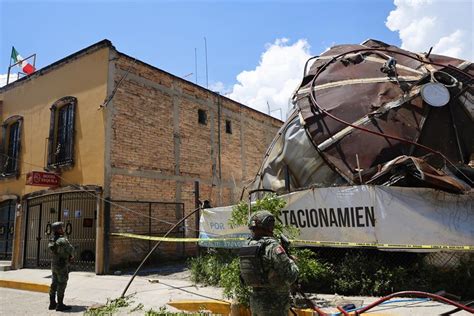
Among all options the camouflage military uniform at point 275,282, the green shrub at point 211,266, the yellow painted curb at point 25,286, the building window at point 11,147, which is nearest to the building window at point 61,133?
the building window at point 11,147

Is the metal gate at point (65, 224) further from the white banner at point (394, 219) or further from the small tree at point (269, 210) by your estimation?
the white banner at point (394, 219)

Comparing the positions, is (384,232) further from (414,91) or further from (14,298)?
(14,298)

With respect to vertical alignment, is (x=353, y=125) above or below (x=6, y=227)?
above

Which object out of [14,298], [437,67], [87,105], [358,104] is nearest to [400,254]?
[358,104]

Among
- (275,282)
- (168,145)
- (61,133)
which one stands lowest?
(275,282)

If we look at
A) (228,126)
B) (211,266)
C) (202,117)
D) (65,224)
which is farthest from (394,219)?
(228,126)

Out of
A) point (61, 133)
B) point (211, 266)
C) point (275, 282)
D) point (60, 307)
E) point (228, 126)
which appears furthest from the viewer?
point (228, 126)

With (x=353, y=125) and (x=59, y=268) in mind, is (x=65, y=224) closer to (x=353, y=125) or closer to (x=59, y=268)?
(x=59, y=268)

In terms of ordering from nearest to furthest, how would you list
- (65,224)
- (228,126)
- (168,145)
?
1. (65,224)
2. (168,145)
3. (228,126)

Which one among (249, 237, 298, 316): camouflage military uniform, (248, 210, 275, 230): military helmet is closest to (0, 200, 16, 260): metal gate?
(248, 210, 275, 230): military helmet

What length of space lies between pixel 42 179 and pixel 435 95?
37.9 feet

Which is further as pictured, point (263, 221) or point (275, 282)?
point (263, 221)

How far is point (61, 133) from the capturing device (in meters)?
13.8

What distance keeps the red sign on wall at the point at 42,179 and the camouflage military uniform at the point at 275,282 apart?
10.8 meters
